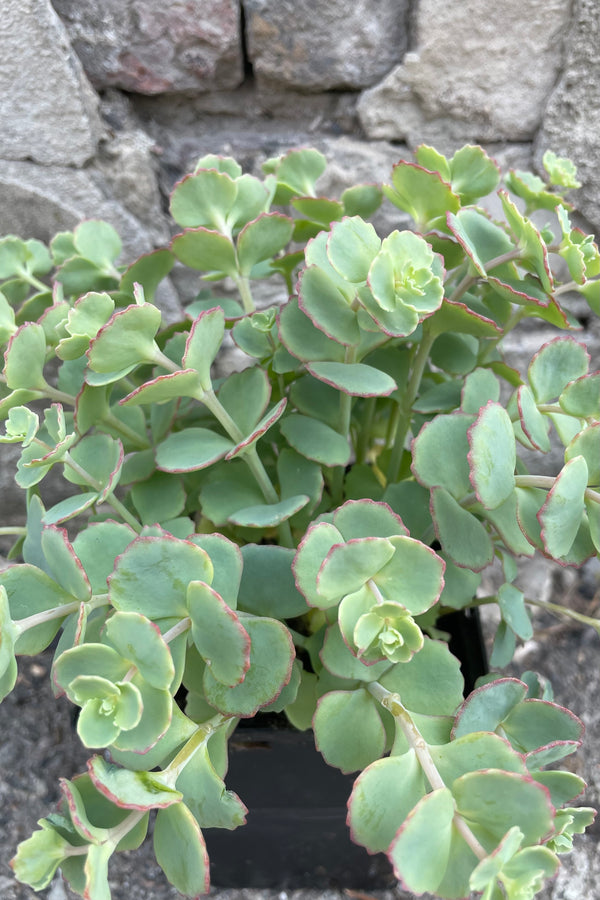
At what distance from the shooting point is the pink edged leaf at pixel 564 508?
0.47 m

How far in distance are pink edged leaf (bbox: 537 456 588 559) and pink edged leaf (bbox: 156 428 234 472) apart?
0.84 feet

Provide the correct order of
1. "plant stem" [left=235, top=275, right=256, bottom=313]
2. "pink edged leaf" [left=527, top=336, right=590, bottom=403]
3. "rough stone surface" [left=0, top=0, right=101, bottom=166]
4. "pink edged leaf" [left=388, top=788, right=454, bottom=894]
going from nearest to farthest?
"pink edged leaf" [left=388, top=788, right=454, bottom=894], "pink edged leaf" [left=527, top=336, right=590, bottom=403], "plant stem" [left=235, top=275, right=256, bottom=313], "rough stone surface" [left=0, top=0, right=101, bottom=166]

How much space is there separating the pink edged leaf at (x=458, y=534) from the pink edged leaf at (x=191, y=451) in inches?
7.0

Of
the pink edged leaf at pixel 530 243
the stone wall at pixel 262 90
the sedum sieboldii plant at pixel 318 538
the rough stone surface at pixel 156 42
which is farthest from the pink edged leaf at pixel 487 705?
the rough stone surface at pixel 156 42

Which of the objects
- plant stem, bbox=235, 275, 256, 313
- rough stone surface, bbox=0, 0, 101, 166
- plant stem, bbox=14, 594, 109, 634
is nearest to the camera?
plant stem, bbox=14, 594, 109, 634

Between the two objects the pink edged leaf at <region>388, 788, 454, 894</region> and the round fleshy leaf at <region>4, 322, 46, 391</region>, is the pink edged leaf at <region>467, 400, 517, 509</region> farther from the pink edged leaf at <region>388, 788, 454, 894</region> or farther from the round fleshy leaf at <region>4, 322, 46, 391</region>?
the round fleshy leaf at <region>4, 322, 46, 391</region>

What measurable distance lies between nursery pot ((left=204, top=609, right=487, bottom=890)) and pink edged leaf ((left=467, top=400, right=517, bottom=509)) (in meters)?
0.33

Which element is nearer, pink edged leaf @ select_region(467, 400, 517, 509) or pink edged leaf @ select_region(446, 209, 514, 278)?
pink edged leaf @ select_region(467, 400, 517, 509)

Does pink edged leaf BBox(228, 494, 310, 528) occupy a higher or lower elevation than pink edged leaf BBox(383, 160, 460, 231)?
lower

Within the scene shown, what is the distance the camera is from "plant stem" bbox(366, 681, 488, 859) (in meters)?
0.42

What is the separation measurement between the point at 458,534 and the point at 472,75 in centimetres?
69

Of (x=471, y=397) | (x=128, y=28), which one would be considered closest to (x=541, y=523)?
(x=471, y=397)

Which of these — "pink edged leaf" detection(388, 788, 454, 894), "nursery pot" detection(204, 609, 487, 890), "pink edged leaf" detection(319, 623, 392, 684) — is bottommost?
"nursery pot" detection(204, 609, 487, 890)

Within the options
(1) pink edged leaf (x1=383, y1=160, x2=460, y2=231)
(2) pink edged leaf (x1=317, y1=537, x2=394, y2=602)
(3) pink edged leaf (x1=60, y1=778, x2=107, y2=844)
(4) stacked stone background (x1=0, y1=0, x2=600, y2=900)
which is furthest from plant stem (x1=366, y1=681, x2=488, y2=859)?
(4) stacked stone background (x1=0, y1=0, x2=600, y2=900)
